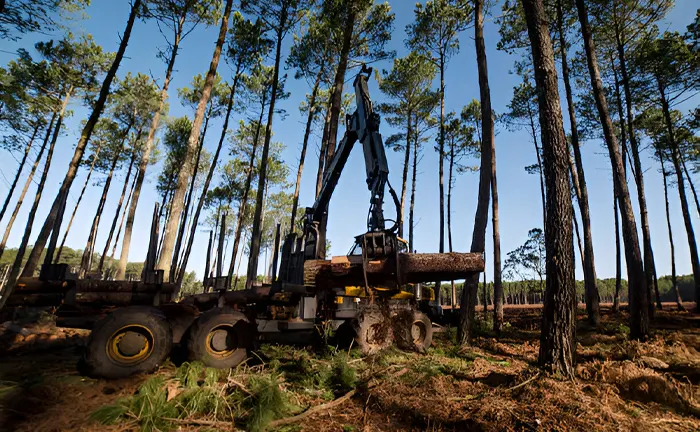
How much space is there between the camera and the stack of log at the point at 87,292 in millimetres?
5035

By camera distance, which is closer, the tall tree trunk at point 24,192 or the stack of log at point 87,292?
the stack of log at point 87,292

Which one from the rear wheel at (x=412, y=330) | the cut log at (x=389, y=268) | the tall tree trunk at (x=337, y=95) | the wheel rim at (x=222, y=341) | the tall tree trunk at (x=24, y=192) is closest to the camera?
the wheel rim at (x=222, y=341)

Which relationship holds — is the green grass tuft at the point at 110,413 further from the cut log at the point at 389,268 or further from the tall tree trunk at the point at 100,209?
the tall tree trunk at the point at 100,209

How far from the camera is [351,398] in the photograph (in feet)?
11.5

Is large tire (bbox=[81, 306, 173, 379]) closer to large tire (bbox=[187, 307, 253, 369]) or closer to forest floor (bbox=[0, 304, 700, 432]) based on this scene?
forest floor (bbox=[0, 304, 700, 432])

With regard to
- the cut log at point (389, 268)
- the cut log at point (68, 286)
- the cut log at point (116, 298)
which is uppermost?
the cut log at point (389, 268)

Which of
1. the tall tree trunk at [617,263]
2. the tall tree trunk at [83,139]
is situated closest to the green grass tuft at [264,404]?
the tall tree trunk at [83,139]

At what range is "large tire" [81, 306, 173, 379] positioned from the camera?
391 cm

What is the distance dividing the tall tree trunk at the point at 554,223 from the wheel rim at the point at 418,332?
8.63 feet

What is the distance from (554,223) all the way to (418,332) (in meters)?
3.52

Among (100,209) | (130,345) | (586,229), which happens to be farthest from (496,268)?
(100,209)

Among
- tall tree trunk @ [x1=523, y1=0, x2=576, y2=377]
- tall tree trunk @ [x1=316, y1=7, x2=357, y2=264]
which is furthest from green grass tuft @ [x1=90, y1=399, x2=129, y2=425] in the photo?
tall tree trunk @ [x1=316, y1=7, x2=357, y2=264]

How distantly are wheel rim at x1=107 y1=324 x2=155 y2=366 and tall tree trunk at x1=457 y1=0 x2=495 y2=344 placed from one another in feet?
20.4

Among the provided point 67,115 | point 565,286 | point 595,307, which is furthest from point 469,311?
point 67,115
